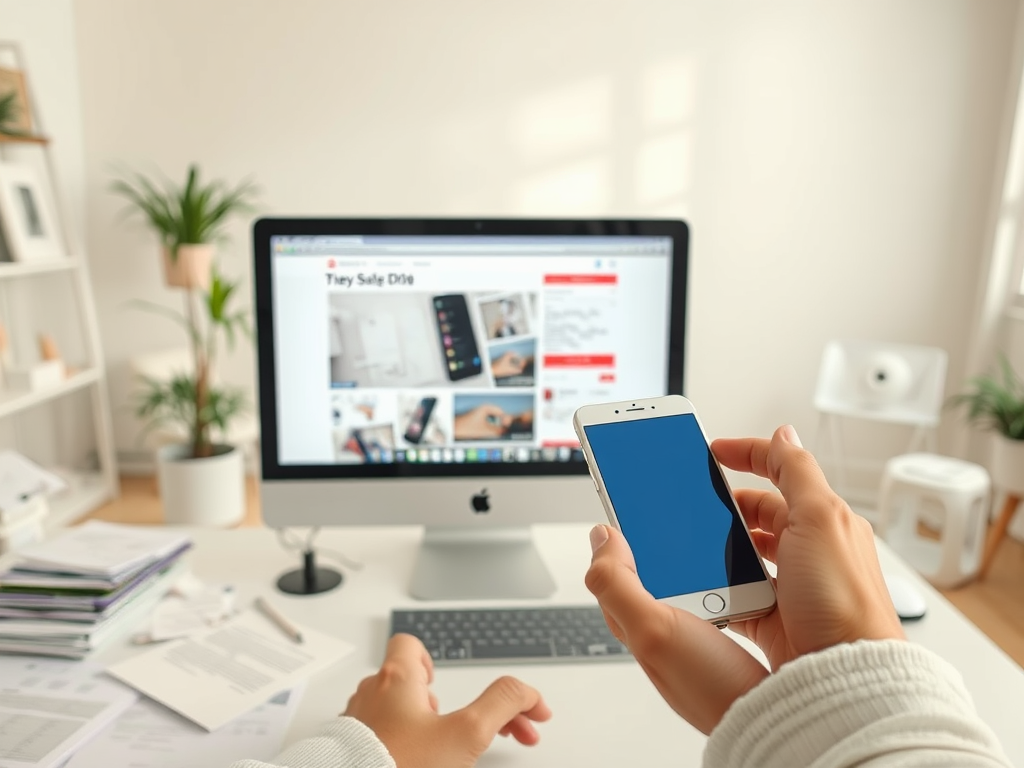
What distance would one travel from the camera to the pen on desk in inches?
37.9

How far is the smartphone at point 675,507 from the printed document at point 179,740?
0.41m

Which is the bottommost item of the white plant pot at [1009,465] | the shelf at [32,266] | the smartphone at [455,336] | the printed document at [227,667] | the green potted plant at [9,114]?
the white plant pot at [1009,465]

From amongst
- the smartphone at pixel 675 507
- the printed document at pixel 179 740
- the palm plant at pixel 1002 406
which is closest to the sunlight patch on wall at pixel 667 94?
the palm plant at pixel 1002 406

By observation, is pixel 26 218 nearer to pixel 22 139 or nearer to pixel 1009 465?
pixel 22 139

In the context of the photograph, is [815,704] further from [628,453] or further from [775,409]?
[775,409]

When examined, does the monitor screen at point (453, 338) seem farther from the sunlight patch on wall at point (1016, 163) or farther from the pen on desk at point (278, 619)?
the sunlight patch on wall at point (1016, 163)

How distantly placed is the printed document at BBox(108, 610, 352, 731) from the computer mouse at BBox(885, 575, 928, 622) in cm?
70

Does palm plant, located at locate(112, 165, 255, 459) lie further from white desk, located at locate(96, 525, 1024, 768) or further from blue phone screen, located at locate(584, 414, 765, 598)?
blue phone screen, located at locate(584, 414, 765, 598)

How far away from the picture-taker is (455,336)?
108 cm

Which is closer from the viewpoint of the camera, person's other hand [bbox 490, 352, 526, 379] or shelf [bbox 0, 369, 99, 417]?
person's other hand [bbox 490, 352, 526, 379]

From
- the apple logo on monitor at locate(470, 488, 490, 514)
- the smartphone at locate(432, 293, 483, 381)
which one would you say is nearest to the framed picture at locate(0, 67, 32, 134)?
the smartphone at locate(432, 293, 483, 381)

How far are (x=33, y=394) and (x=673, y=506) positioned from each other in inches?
106

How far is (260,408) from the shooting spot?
1065mm

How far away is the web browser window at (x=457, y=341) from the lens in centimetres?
107
